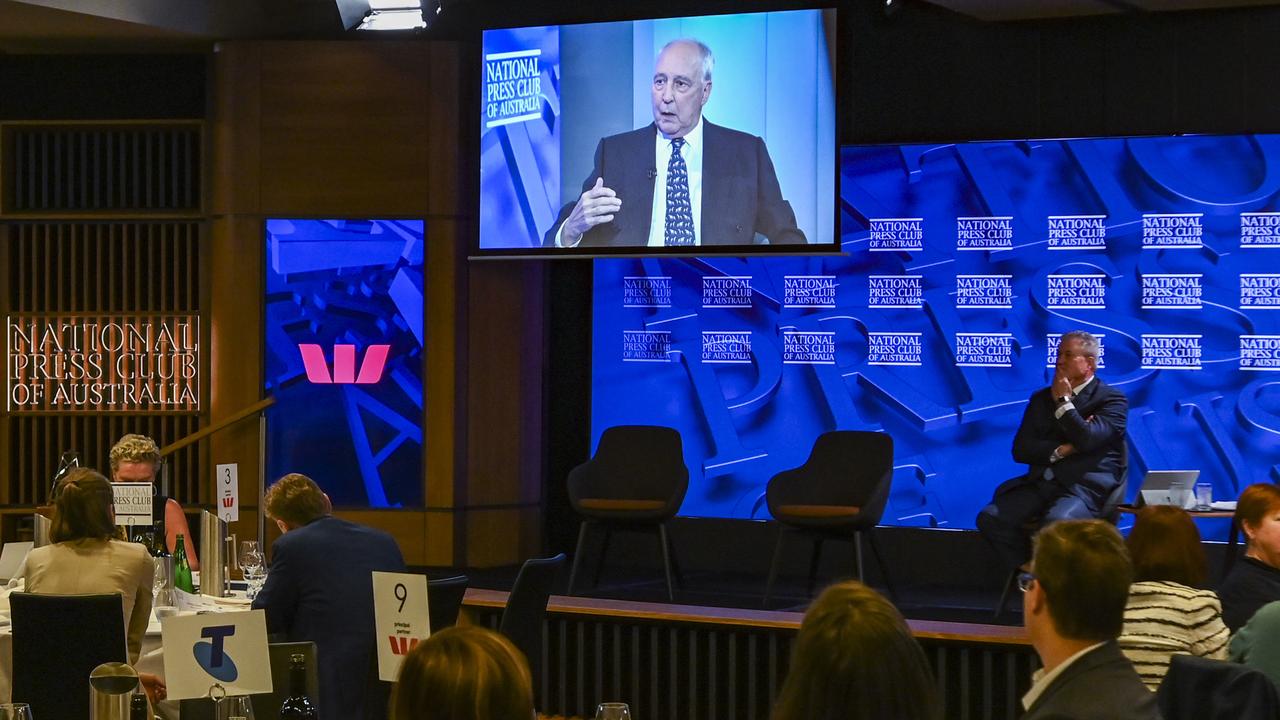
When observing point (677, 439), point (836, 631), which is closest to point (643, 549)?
point (677, 439)

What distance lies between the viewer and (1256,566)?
4.49m

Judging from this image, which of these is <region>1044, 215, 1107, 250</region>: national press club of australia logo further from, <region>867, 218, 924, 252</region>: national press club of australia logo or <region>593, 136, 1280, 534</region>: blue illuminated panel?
<region>867, 218, 924, 252</region>: national press club of australia logo

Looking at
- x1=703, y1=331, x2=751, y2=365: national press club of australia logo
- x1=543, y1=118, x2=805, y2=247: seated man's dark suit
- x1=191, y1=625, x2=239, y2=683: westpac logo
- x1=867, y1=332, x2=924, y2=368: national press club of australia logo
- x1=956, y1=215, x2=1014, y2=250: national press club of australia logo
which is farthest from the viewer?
x1=703, y1=331, x2=751, y2=365: national press club of australia logo

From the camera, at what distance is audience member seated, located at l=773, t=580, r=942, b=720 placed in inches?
80.4

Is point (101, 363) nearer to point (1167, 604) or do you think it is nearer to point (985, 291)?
point (985, 291)

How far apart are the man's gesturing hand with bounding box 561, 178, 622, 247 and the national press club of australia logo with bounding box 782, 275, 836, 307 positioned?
134 centimetres

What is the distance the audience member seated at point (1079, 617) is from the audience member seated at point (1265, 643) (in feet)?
4.83

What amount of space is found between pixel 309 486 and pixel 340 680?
66cm

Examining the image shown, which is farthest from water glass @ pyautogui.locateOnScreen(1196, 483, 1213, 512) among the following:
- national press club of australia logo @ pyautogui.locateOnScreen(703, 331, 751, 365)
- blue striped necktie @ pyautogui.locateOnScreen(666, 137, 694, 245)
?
blue striped necktie @ pyautogui.locateOnScreen(666, 137, 694, 245)

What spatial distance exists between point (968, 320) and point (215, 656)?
21.9 ft

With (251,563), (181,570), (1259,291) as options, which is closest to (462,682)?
(181,570)

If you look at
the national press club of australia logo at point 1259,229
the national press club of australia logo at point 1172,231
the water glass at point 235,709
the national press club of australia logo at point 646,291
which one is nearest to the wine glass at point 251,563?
the water glass at point 235,709

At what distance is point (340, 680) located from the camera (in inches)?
194

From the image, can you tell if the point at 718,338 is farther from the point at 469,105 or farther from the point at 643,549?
the point at 469,105
